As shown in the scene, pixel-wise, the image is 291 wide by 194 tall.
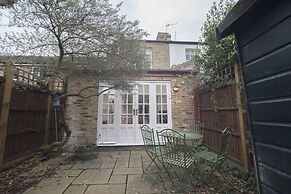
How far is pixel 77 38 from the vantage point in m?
4.18

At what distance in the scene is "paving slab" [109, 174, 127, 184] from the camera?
3.05m

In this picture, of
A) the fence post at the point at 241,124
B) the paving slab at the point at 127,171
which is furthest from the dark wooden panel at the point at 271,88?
the paving slab at the point at 127,171

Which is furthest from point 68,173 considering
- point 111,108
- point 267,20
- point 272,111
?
point 267,20

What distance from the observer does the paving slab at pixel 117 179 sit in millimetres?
3055

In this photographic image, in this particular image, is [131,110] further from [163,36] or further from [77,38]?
[163,36]

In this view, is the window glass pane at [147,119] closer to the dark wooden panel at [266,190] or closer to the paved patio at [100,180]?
the paved patio at [100,180]

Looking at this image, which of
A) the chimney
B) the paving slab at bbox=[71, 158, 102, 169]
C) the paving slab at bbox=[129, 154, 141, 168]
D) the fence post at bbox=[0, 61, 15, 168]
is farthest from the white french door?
the chimney

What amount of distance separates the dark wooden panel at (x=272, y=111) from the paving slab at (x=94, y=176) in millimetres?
2658

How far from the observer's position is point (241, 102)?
3.24 m

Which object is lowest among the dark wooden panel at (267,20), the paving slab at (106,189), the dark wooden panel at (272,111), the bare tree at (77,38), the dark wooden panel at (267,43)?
the paving slab at (106,189)

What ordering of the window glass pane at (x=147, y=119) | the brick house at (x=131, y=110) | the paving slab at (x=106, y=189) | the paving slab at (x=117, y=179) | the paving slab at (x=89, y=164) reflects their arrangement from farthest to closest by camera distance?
the window glass pane at (x=147, y=119), the brick house at (x=131, y=110), the paving slab at (x=89, y=164), the paving slab at (x=117, y=179), the paving slab at (x=106, y=189)

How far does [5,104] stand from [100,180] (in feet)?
8.17

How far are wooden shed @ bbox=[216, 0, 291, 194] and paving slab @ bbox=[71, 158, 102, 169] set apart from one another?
3507 mm

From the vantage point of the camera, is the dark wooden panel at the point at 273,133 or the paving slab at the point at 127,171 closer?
the dark wooden panel at the point at 273,133
